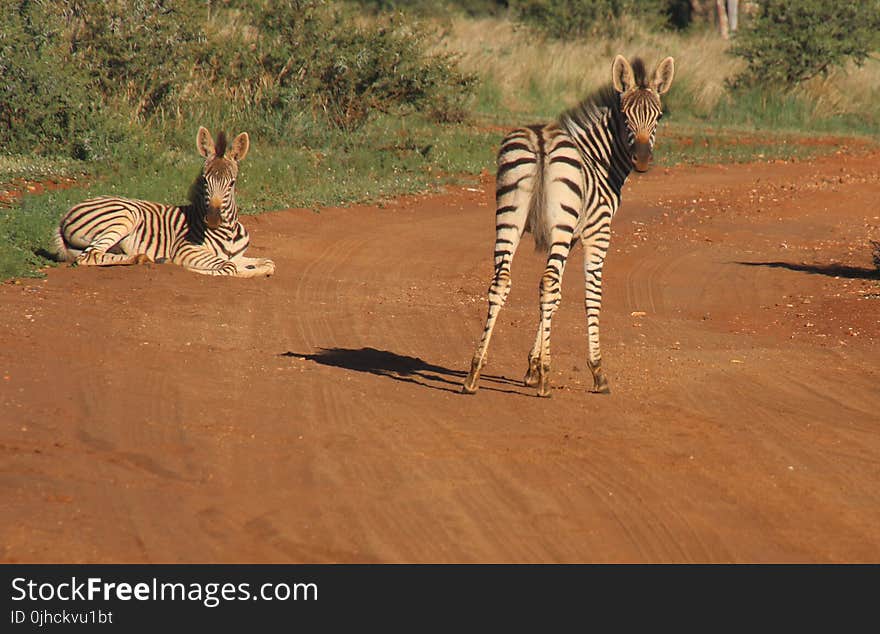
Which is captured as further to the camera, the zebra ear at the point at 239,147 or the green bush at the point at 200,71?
the green bush at the point at 200,71

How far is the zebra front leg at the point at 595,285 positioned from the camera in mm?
8508

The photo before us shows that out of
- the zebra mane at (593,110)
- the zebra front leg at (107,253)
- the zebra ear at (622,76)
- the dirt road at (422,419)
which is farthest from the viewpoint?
the zebra front leg at (107,253)

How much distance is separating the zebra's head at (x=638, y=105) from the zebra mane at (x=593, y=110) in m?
0.13

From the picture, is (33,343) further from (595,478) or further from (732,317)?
(732,317)

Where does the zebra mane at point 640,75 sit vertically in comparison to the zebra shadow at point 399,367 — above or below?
above

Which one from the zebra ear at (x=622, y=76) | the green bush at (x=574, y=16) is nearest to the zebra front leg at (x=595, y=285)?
the zebra ear at (x=622, y=76)

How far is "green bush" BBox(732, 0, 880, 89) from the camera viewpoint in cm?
3080

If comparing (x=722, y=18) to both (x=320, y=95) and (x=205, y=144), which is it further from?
(x=205, y=144)

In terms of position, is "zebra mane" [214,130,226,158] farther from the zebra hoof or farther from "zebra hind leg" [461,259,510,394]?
the zebra hoof

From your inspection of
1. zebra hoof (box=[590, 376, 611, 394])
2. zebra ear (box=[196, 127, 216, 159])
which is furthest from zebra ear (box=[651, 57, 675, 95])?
zebra ear (box=[196, 127, 216, 159])

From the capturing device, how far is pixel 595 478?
650 centimetres

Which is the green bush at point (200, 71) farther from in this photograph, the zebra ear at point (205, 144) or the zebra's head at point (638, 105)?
the zebra's head at point (638, 105)

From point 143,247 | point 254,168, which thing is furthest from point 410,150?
point 143,247

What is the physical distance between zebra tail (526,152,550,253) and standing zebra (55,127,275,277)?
15.1 feet
